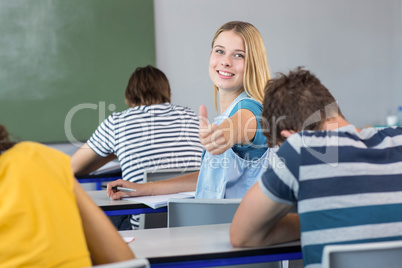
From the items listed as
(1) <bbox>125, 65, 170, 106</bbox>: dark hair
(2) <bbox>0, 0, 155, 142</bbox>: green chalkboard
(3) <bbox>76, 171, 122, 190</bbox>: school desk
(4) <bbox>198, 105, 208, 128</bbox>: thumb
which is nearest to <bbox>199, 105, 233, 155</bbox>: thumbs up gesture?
(4) <bbox>198, 105, 208, 128</bbox>: thumb

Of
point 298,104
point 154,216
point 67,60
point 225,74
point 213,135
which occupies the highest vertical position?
point 67,60

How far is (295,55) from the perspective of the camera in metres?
5.15

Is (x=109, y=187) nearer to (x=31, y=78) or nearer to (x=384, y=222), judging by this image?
(x=384, y=222)

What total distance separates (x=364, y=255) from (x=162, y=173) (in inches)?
63.3

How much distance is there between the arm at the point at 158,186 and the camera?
→ 227 cm

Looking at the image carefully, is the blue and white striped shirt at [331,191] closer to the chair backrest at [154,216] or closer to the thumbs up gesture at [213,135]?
the thumbs up gesture at [213,135]

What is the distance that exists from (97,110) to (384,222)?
3.60 metres

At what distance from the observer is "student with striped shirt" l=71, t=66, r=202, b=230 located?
112 inches

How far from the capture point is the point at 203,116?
5.07 ft

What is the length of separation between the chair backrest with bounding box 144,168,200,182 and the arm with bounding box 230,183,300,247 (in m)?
1.25

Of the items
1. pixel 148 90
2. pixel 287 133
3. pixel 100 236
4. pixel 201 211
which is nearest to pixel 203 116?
pixel 287 133

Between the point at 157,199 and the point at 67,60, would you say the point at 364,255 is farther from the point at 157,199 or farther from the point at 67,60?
the point at 67,60

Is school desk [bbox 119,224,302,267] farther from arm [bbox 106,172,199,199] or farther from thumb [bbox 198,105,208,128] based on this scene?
arm [bbox 106,172,199,199]

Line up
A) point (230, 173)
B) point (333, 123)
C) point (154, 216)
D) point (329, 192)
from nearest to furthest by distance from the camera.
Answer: point (329, 192) < point (333, 123) < point (230, 173) < point (154, 216)
